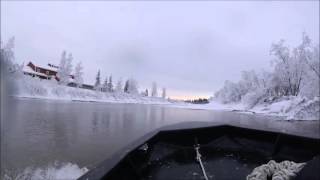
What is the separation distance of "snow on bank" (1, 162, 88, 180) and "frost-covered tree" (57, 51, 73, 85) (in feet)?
194

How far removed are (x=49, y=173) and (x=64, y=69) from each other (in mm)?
61261

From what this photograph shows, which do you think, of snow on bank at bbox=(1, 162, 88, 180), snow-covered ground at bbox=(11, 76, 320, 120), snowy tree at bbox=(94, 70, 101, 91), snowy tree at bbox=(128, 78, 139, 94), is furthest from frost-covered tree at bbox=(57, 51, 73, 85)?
snow on bank at bbox=(1, 162, 88, 180)

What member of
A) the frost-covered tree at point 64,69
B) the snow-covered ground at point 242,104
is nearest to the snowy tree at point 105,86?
the snow-covered ground at point 242,104

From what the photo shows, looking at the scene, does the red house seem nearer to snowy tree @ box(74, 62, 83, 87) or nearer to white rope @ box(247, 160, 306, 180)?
snowy tree @ box(74, 62, 83, 87)

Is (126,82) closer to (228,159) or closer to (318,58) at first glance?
(318,58)

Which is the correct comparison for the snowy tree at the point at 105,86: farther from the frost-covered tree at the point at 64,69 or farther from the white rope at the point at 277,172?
the white rope at the point at 277,172

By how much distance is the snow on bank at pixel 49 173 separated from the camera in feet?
15.8

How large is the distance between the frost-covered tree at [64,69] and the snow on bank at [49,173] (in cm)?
5903

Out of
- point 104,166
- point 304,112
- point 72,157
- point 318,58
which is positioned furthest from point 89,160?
point 318,58

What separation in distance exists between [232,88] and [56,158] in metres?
76.0

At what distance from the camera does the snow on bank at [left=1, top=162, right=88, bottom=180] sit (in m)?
4.82

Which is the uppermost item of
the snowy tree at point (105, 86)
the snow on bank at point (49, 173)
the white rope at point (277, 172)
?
the snowy tree at point (105, 86)

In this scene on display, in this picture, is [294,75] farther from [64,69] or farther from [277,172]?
[64,69]

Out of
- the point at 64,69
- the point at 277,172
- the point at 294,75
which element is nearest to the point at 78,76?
the point at 64,69
